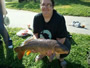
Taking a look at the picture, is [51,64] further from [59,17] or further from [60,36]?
[59,17]

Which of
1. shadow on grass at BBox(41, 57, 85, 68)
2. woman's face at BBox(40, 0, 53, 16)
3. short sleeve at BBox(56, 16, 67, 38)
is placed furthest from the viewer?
shadow on grass at BBox(41, 57, 85, 68)

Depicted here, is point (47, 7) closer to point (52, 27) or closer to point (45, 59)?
point (52, 27)

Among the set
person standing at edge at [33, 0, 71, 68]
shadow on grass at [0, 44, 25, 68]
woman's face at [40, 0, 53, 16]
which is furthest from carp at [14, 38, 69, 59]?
shadow on grass at [0, 44, 25, 68]

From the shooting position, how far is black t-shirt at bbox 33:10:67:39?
299 centimetres

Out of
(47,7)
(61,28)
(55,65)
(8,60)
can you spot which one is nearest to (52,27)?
(61,28)

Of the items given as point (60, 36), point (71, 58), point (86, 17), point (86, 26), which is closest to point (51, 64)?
point (71, 58)

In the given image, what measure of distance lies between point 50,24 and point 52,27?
70mm

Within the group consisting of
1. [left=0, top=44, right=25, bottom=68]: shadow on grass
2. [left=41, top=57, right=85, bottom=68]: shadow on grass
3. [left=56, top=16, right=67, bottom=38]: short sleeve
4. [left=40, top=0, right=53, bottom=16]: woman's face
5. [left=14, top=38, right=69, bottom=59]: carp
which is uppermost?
[left=40, top=0, right=53, bottom=16]: woman's face

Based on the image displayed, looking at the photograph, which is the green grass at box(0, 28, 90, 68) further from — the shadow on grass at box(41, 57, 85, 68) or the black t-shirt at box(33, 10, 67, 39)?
the black t-shirt at box(33, 10, 67, 39)

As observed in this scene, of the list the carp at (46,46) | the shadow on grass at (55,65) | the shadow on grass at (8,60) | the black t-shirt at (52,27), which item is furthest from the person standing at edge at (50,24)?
the shadow on grass at (8,60)

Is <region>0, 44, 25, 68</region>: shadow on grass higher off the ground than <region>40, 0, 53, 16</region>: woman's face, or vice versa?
<region>40, 0, 53, 16</region>: woman's face

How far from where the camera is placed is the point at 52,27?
3051mm

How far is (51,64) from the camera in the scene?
3.44m

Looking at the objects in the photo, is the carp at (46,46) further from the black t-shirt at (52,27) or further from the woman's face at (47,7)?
the woman's face at (47,7)
